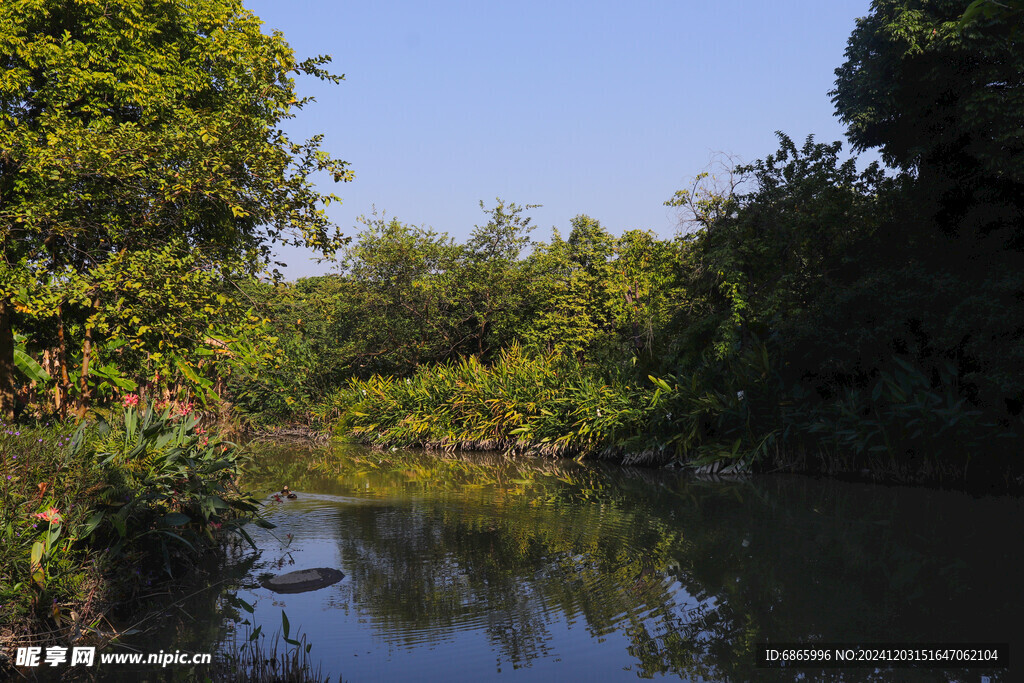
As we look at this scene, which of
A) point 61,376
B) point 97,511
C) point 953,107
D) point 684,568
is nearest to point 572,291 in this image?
point 953,107

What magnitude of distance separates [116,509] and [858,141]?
17.8 metres

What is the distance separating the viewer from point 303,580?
817cm

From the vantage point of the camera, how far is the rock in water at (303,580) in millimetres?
7941

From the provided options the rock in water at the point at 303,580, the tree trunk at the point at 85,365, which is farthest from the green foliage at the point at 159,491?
the tree trunk at the point at 85,365

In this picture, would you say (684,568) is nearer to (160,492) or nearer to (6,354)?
(160,492)

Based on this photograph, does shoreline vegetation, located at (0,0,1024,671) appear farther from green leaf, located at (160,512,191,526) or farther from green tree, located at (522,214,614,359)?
green tree, located at (522,214,614,359)

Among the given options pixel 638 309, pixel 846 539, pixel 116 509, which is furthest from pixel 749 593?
pixel 638 309

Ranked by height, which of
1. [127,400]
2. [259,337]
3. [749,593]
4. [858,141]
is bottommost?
[749,593]

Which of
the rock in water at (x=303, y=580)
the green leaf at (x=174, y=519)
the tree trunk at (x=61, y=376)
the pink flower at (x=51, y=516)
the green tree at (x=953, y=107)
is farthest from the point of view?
the green tree at (x=953, y=107)

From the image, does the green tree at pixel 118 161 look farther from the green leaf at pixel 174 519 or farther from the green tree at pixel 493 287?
the green tree at pixel 493 287

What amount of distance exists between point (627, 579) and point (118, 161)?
28.5 feet

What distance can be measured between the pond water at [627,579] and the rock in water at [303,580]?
16 cm

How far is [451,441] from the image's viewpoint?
21984 mm

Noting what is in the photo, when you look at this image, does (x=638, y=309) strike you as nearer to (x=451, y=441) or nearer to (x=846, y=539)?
(x=451, y=441)
